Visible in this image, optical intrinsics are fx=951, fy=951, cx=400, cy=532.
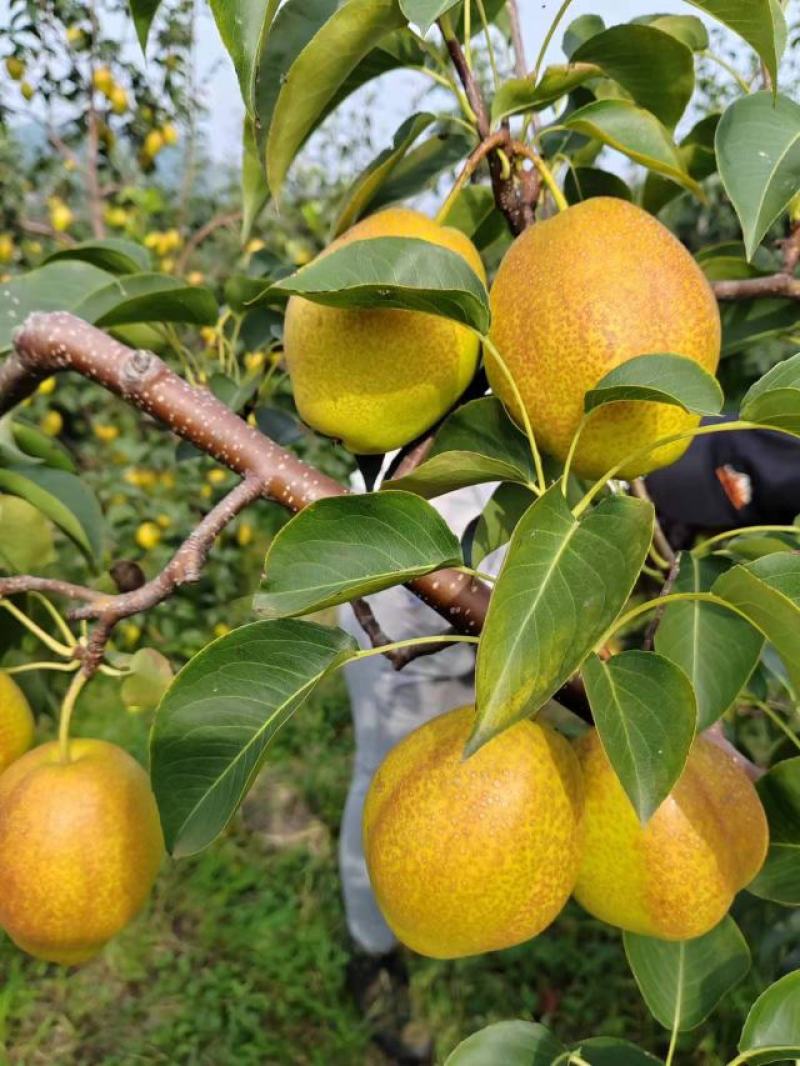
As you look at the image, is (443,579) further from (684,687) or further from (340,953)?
(340,953)

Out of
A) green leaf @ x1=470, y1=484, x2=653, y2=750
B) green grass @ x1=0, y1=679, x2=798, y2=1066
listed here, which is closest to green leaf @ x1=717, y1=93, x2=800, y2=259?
green leaf @ x1=470, y1=484, x2=653, y2=750

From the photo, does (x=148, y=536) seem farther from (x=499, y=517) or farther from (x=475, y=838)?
(x=475, y=838)

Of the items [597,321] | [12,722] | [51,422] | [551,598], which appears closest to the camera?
[551,598]

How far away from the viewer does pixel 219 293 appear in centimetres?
337

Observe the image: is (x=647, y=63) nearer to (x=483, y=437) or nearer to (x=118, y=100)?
(x=483, y=437)

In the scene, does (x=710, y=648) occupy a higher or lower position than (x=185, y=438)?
lower

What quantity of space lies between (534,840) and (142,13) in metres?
0.65

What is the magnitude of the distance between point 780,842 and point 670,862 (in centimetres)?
18

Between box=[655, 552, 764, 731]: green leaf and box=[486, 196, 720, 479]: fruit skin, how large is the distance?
118 mm

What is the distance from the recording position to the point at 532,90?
26.3 inches

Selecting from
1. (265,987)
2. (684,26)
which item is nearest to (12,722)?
(684,26)

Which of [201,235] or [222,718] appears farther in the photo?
[201,235]

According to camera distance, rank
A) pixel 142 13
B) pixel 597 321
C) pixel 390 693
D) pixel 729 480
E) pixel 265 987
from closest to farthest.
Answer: pixel 597 321, pixel 142 13, pixel 729 480, pixel 390 693, pixel 265 987

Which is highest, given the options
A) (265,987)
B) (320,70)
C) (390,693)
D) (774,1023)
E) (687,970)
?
(320,70)
